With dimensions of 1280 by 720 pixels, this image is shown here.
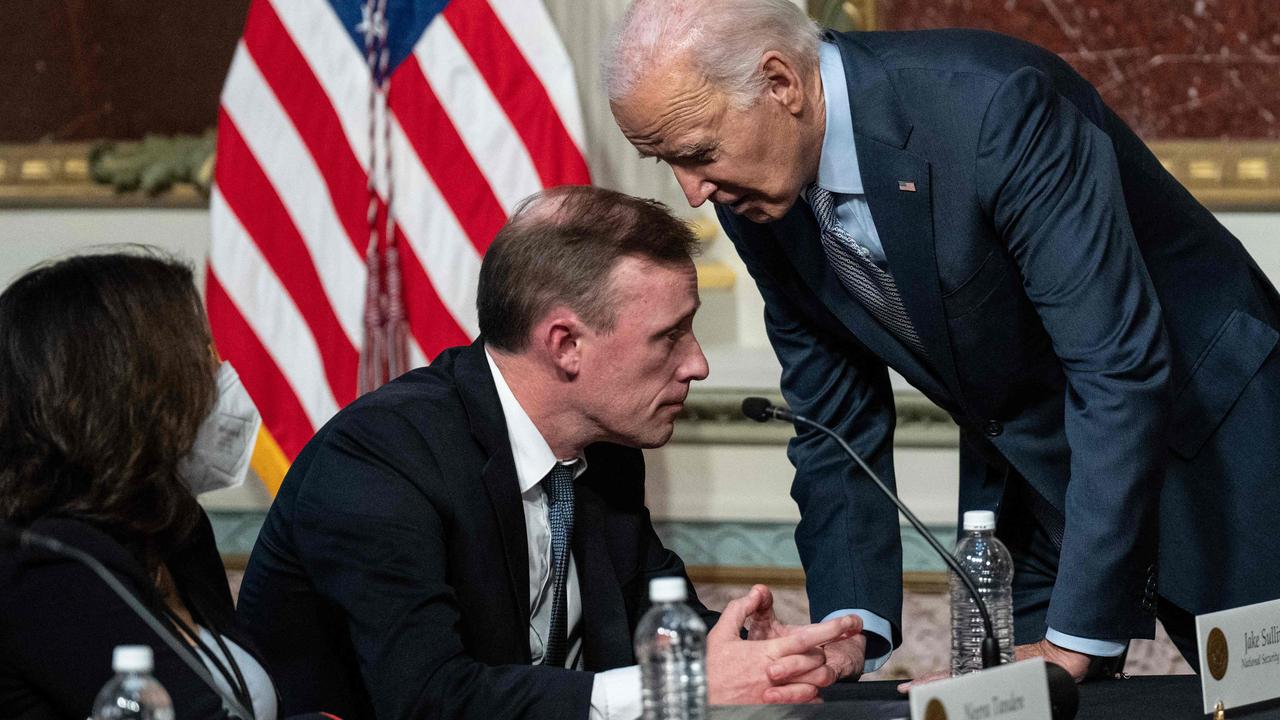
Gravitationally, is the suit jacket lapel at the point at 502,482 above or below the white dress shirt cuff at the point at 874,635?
above

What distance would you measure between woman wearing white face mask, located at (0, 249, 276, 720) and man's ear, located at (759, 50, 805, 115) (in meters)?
0.77

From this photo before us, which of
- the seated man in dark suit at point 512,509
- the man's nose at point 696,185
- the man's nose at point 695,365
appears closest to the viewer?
the seated man in dark suit at point 512,509

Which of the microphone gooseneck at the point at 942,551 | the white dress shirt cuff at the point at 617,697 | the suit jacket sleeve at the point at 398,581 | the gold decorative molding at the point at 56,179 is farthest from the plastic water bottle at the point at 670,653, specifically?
the gold decorative molding at the point at 56,179

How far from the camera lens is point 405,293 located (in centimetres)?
396

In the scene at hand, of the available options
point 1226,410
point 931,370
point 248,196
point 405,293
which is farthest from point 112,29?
point 1226,410

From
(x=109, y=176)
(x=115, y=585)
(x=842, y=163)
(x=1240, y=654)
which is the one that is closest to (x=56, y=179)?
(x=109, y=176)

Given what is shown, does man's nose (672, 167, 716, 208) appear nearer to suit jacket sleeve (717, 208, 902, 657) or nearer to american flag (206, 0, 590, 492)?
suit jacket sleeve (717, 208, 902, 657)

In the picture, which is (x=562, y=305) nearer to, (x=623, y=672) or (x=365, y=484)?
(x=365, y=484)

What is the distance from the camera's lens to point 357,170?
396cm

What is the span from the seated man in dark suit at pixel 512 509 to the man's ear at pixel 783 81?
306 mm

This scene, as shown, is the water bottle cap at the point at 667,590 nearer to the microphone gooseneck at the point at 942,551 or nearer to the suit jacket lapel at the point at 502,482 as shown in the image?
the microphone gooseneck at the point at 942,551

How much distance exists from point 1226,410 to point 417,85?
227 cm

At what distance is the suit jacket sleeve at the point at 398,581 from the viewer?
197cm

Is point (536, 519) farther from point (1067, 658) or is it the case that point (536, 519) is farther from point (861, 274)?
point (1067, 658)
